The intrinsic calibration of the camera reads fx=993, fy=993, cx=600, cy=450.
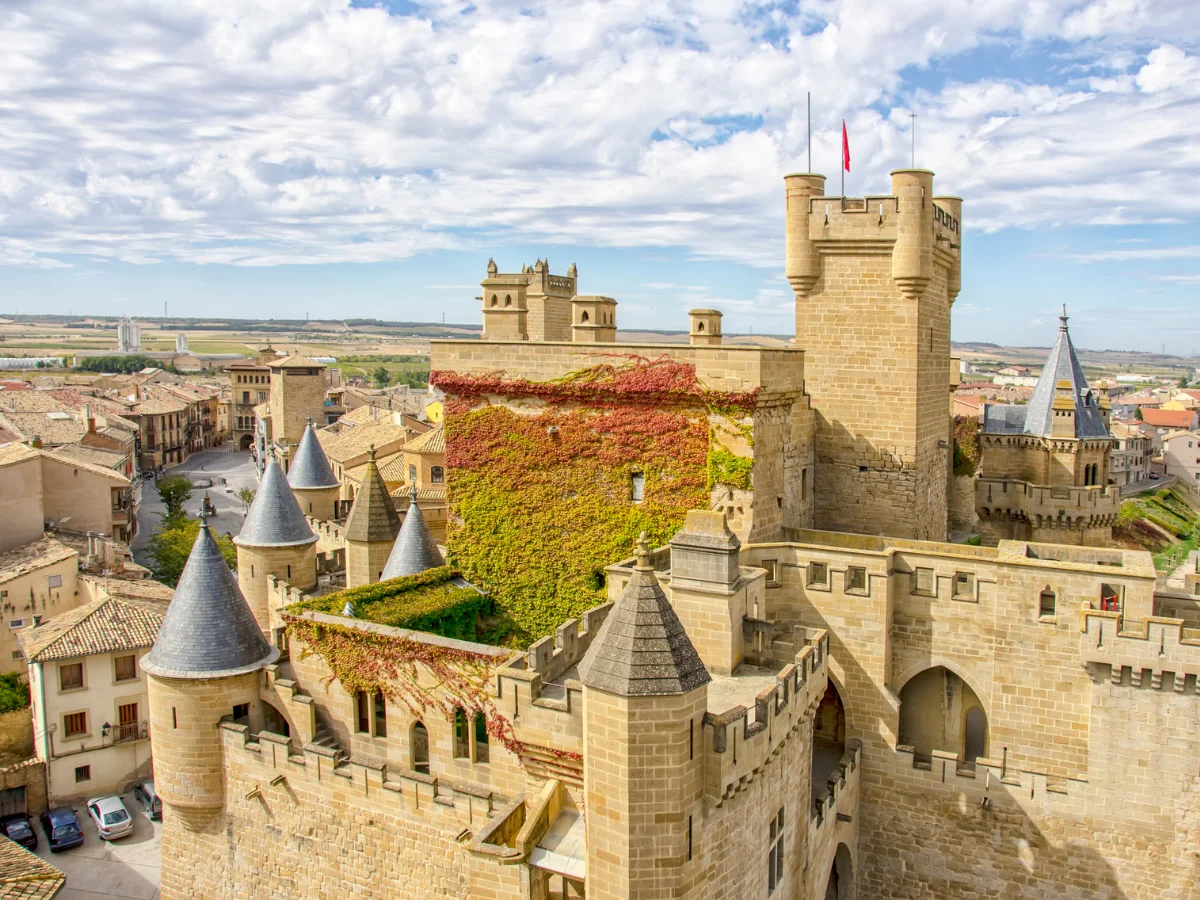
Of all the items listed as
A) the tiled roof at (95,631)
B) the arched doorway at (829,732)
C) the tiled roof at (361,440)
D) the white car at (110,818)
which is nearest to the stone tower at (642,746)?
the arched doorway at (829,732)

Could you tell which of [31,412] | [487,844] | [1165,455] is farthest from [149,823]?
[1165,455]

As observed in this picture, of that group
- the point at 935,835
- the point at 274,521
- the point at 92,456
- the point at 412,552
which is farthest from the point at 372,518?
the point at 92,456

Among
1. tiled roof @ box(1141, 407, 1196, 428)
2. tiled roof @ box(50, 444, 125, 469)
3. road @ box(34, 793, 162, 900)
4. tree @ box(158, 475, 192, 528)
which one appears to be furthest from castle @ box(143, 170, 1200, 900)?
tiled roof @ box(1141, 407, 1196, 428)

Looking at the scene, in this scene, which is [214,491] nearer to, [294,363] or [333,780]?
[294,363]

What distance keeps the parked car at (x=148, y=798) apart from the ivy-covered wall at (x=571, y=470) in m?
15.0

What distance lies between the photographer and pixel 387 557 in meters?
29.0

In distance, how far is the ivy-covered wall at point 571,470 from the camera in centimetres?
2322

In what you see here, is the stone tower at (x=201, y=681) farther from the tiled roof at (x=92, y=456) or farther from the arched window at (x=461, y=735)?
the tiled roof at (x=92, y=456)

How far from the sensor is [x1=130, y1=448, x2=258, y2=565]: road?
232 feet

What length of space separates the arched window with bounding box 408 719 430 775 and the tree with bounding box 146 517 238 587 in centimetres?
3390

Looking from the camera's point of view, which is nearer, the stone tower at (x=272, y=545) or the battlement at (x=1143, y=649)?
the battlement at (x=1143, y=649)

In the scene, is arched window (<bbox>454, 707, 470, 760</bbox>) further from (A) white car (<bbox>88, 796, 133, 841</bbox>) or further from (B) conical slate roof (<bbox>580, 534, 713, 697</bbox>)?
(A) white car (<bbox>88, 796, 133, 841</bbox>)

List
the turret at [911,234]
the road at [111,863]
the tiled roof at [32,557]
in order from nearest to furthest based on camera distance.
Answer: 1. the turret at [911,234]
2. the road at [111,863]
3. the tiled roof at [32,557]

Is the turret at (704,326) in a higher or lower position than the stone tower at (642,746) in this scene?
higher
